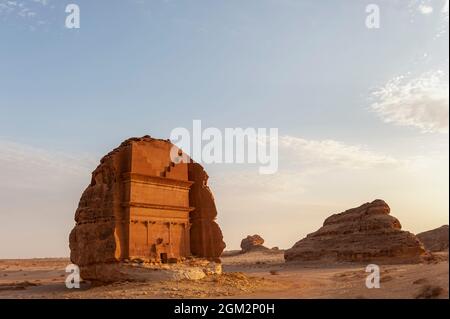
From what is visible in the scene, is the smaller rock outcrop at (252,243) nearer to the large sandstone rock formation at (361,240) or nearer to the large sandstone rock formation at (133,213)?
the large sandstone rock formation at (361,240)

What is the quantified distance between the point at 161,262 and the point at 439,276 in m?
14.5

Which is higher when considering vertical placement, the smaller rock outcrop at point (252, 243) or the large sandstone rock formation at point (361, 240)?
the large sandstone rock formation at point (361, 240)

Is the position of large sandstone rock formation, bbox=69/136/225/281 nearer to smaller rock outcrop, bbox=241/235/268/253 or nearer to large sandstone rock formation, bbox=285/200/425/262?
large sandstone rock formation, bbox=285/200/425/262

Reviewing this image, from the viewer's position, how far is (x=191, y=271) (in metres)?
23.6

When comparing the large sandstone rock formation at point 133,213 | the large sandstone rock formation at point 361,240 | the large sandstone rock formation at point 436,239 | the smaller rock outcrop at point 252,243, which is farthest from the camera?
the smaller rock outcrop at point 252,243

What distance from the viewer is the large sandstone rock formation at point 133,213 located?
23094 millimetres

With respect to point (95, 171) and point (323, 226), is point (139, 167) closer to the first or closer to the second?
point (95, 171)

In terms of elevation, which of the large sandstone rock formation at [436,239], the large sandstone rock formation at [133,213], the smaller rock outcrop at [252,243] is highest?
the large sandstone rock formation at [133,213]

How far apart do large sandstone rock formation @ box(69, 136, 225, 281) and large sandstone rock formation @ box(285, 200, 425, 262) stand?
3139 centimetres

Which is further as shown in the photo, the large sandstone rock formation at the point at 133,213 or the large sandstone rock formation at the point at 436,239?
the large sandstone rock formation at the point at 436,239

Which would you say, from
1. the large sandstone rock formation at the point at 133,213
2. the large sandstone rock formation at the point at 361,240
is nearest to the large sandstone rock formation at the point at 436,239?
the large sandstone rock formation at the point at 361,240

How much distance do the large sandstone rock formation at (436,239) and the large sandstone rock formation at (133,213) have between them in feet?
198

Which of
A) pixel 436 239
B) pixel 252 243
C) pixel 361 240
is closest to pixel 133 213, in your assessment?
pixel 361 240
